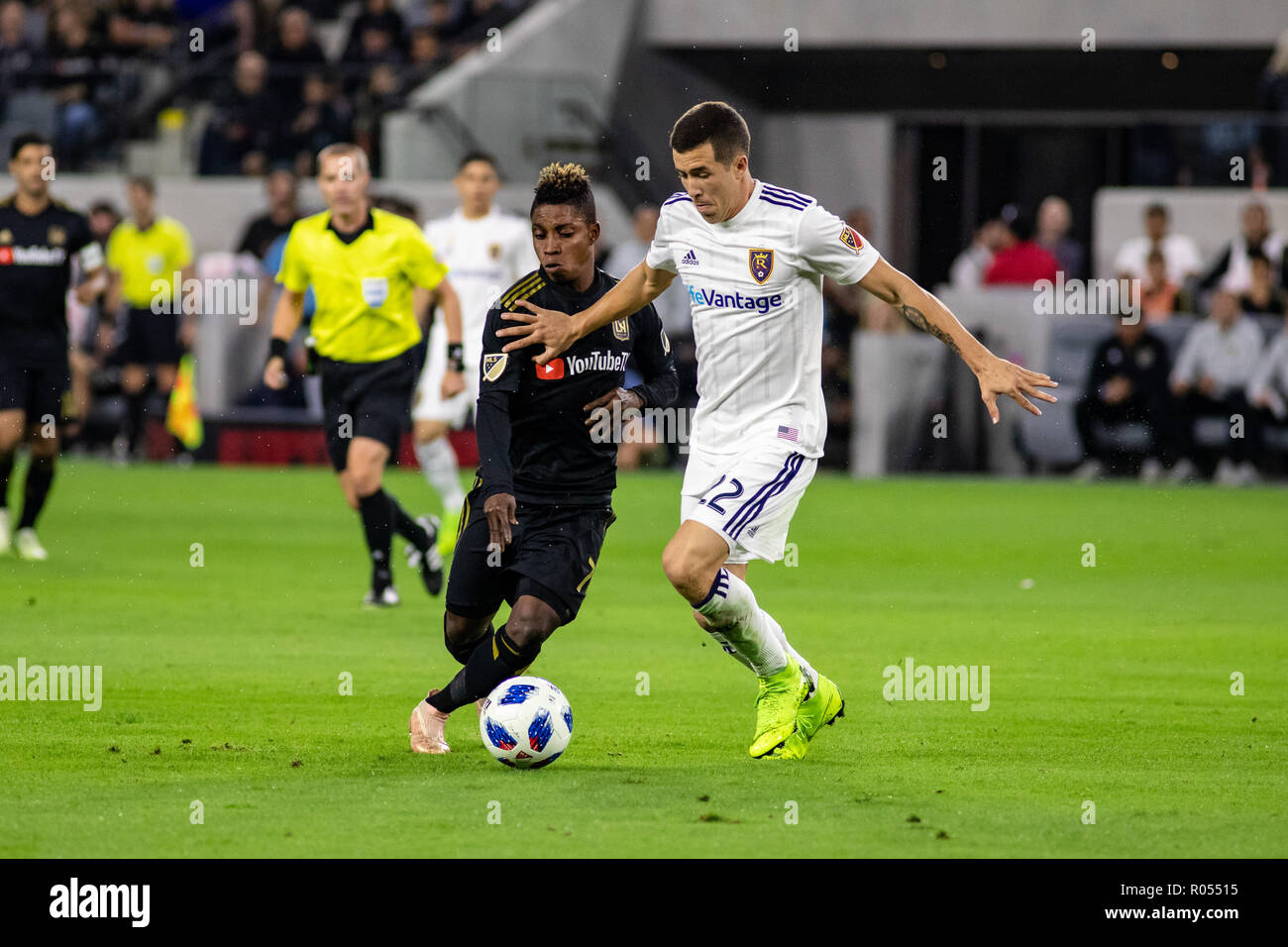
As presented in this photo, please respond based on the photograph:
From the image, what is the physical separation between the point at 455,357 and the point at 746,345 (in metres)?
4.46

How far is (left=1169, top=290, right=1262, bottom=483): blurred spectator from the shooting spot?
67.1 ft

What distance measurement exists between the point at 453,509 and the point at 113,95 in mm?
12285

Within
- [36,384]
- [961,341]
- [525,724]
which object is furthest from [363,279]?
[961,341]

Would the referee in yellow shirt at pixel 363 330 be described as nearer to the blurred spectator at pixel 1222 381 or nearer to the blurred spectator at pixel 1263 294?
the blurred spectator at pixel 1222 381

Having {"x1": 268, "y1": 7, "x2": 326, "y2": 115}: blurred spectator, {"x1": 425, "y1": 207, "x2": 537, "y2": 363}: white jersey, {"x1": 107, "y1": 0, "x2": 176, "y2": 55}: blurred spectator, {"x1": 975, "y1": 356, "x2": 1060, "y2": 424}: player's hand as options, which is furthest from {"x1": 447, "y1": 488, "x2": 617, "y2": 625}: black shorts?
{"x1": 107, "y1": 0, "x2": 176, "y2": 55}: blurred spectator

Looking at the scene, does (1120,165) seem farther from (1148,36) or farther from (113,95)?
(113,95)

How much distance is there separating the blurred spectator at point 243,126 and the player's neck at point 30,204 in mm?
11308

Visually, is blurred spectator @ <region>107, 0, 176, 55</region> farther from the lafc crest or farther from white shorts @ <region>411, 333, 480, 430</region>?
the lafc crest

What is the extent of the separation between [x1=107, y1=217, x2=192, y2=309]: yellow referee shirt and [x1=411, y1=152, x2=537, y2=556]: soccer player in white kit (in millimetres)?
7630

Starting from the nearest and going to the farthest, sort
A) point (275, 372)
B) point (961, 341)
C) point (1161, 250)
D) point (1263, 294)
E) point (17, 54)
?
point (961, 341) → point (275, 372) → point (1263, 294) → point (1161, 250) → point (17, 54)

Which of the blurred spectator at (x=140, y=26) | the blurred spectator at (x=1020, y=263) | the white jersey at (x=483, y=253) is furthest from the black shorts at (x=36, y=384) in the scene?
the blurred spectator at (x=140, y=26)

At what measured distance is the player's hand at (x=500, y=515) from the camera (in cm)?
699

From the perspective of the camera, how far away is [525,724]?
7.00 metres

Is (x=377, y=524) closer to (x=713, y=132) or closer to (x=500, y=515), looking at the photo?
(x=500, y=515)
